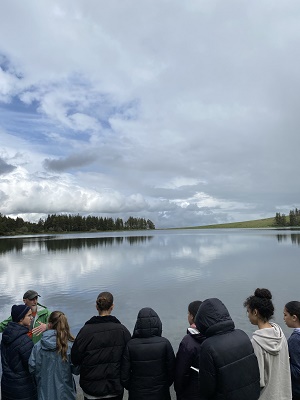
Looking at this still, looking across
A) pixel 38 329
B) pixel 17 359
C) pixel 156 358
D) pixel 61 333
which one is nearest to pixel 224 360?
pixel 156 358

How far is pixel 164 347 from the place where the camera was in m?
4.39

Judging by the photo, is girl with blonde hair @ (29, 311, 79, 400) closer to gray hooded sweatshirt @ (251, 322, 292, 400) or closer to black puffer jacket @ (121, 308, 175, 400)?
black puffer jacket @ (121, 308, 175, 400)

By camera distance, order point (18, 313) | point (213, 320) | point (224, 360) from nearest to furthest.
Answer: point (224, 360) → point (213, 320) → point (18, 313)

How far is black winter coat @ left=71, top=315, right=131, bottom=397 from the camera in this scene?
14.9ft

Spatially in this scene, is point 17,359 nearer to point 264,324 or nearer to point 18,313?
point 18,313

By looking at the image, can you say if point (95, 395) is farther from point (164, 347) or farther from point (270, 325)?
point (270, 325)

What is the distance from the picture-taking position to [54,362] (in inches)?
183

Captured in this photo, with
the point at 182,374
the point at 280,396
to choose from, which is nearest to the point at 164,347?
the point at 182,374

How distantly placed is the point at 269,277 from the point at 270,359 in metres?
23.5

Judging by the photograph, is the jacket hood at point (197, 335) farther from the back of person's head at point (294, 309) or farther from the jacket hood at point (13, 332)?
the jacket hood at point (13, 332)

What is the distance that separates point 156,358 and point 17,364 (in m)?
2.21

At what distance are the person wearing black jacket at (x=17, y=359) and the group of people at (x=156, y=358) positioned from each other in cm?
1

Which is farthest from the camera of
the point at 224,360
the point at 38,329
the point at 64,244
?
the point at 64,244

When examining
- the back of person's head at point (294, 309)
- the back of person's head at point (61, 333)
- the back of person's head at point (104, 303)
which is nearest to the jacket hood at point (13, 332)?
the back of person's head at point (61, 333)
